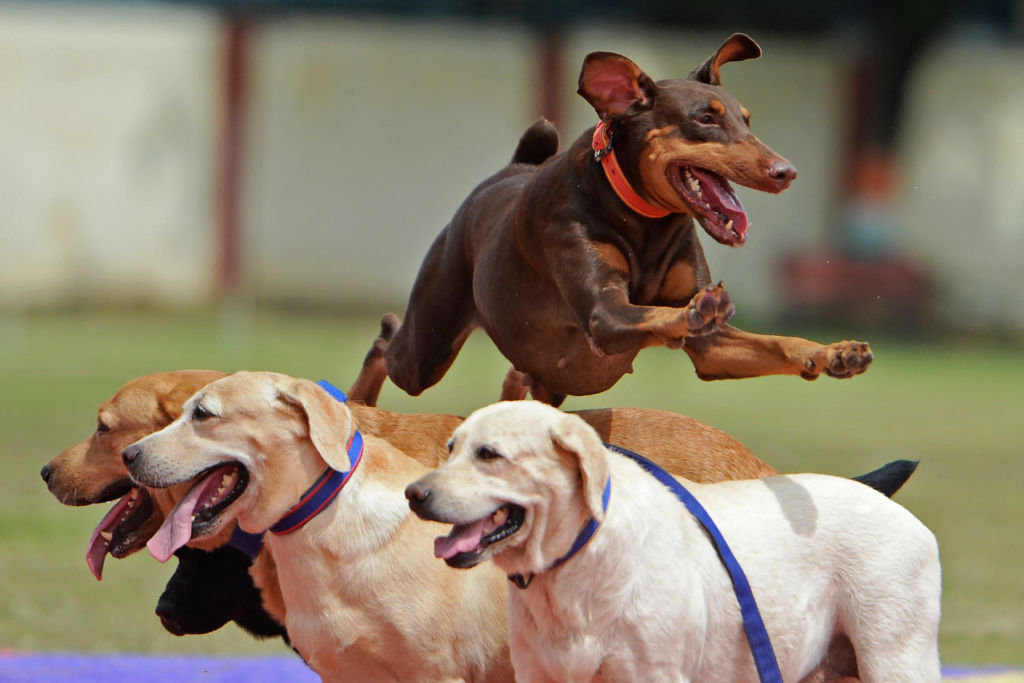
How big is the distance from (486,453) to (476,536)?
22cm

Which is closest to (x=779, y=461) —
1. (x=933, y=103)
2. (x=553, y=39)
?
(x=553, y=39)

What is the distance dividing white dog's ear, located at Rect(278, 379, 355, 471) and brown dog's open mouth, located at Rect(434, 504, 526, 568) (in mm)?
619

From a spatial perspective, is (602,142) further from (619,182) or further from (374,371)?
(374,371)

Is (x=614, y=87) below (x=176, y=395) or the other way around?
the other way around

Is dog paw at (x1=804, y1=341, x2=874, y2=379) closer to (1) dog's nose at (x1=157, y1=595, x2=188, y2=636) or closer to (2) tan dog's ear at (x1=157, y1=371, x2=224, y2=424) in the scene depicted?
(2) tan dog's ear at (x1=157, y1=371, x2=224, y2=424)

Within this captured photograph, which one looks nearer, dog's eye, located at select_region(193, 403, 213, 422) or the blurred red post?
dog's eye, located at select_region(193, 403, 213, 422)

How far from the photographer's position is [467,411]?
1736 centimetres

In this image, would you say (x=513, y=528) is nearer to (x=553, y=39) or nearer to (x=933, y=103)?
(x=553, y=39)

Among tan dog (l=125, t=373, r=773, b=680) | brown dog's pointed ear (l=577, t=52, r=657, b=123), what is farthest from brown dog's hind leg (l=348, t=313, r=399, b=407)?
brown dog's pointed ear (l=577, t=52, r=657, b=123)

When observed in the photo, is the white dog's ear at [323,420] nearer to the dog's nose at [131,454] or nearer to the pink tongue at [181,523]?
the pink tongue at [181,523]

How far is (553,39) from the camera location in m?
29.1

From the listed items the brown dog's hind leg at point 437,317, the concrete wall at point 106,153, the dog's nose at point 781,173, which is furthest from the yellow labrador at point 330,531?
the concrete wall at point 106,153

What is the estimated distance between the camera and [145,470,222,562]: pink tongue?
446 cm

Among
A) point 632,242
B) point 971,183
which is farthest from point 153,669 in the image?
point 971,183
